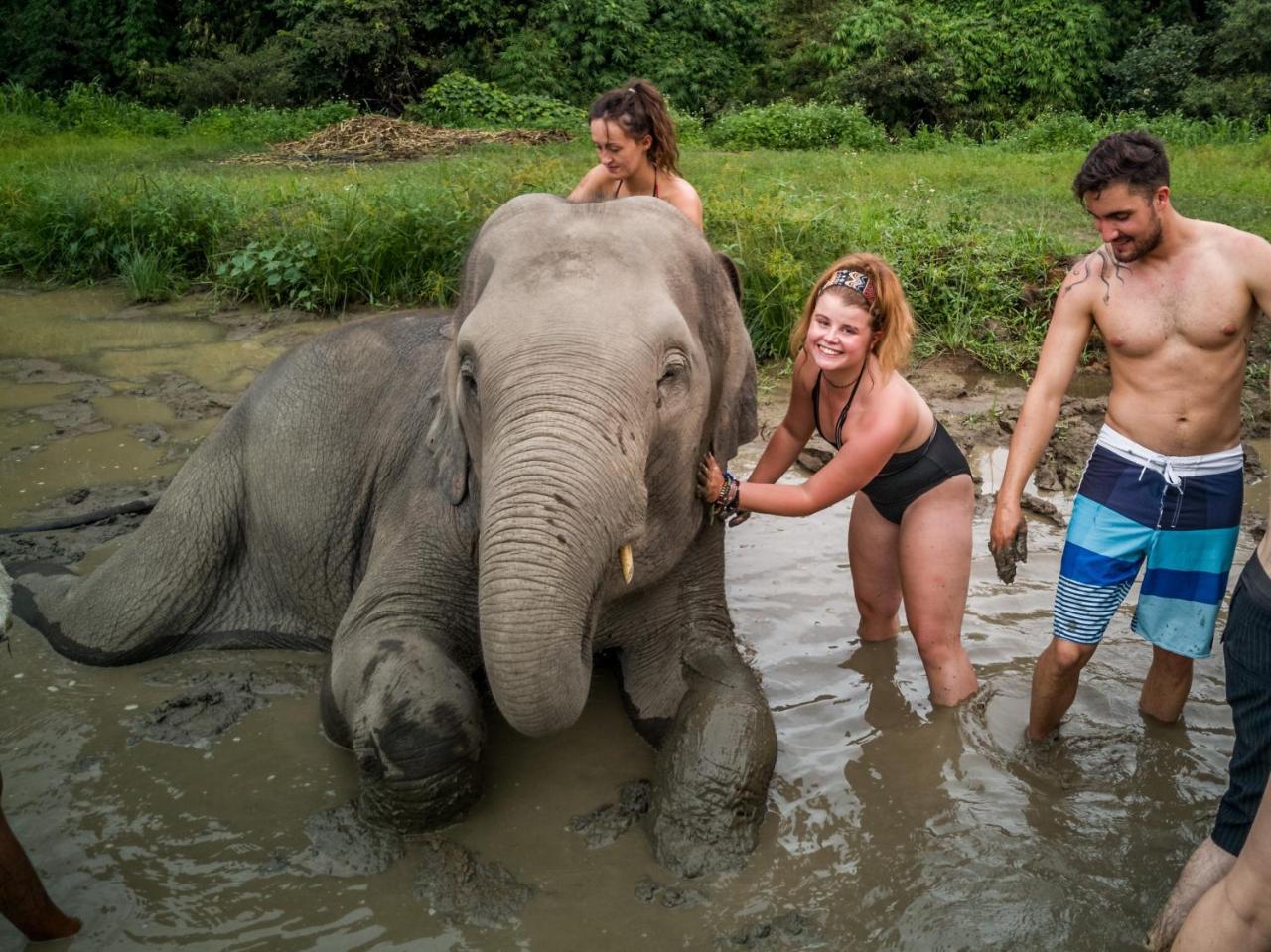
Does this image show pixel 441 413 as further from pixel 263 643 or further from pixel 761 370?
pixel 761 370

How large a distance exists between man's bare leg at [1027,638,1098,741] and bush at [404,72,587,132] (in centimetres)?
1436

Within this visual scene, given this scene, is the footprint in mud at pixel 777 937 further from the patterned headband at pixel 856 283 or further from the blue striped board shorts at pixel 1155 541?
the patterned headband at pixel 856 283

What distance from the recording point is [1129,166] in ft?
10.9

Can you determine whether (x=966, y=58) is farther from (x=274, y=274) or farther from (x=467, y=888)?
(x=467, y=888)

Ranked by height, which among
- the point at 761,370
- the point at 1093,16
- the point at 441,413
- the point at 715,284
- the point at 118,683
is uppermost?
the point at 1093,16

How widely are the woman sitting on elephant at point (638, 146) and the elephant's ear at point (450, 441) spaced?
198cm

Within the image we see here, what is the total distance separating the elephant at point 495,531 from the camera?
2738 millimetres

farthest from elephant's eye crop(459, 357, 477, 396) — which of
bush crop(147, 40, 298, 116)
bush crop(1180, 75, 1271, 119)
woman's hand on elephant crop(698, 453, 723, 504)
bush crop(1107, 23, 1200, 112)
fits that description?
bush crop(147, 40, 298, 116)

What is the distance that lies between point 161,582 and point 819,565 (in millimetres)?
2655

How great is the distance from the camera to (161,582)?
177 inches

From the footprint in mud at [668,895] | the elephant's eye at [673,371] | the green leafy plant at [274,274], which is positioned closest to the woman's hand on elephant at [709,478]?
the elephant's eye at [673,371]

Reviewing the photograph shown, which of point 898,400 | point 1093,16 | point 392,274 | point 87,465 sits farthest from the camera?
point 1093,16

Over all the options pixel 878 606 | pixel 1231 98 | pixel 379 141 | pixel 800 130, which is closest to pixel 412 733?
pixel 878 606

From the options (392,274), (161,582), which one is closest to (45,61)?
(392,274)
